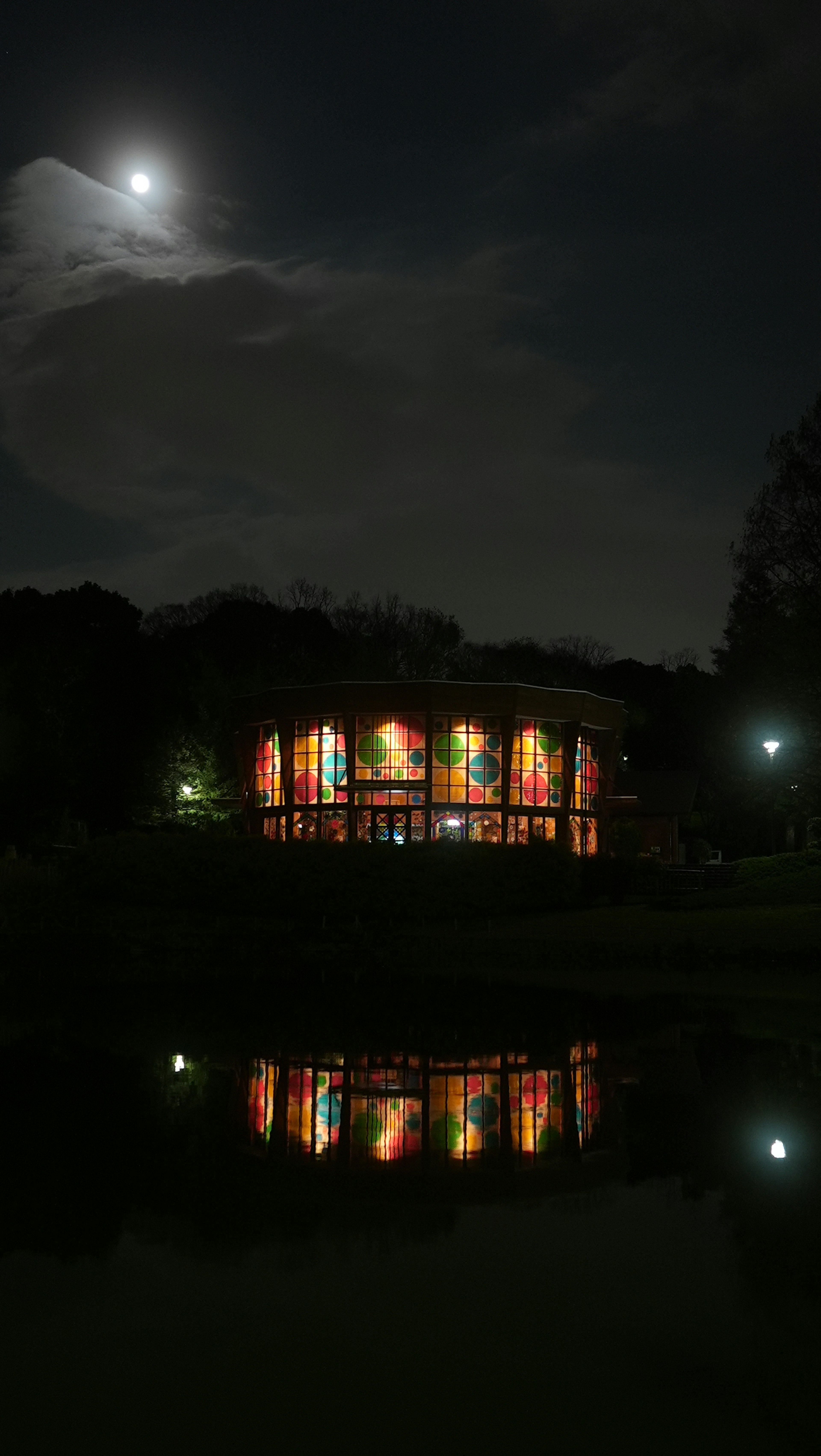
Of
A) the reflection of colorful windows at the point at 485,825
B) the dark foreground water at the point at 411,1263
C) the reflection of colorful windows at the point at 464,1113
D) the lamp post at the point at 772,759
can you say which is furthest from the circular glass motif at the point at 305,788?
the dark foreground water at the point at 411,1263

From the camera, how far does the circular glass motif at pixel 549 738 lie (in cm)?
4500

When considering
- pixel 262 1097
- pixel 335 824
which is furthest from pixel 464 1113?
pixel 335 824

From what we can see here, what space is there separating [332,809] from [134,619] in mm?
28350

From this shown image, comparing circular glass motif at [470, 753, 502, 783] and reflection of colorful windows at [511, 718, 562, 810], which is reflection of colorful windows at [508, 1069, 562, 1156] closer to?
circular glass motif at [470, 753, 502, 783]

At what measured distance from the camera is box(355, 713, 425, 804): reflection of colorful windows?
43562mm

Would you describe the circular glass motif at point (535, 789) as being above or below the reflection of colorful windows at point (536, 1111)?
above

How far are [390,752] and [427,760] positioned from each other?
1.41m

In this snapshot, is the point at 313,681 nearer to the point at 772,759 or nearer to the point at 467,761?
the point at 467,761

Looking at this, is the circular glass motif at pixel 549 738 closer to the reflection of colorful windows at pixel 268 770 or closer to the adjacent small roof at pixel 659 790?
the reflection of colorful windows at pixel 268 770

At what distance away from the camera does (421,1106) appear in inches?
440

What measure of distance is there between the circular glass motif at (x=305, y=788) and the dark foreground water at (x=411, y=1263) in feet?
106

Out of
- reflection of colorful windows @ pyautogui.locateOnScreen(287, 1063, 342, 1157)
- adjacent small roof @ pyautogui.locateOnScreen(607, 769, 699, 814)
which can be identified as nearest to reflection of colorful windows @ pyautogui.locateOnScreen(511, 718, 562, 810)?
adjacent small roof @ pyautogui.locateOnScreen(607, 769, 699, 814)

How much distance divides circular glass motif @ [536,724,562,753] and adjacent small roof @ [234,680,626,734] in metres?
0.46

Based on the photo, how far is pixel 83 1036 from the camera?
15508mm
